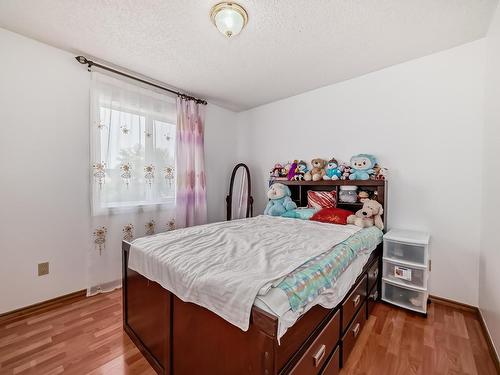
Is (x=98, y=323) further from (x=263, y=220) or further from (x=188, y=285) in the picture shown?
(x=263, y=220)

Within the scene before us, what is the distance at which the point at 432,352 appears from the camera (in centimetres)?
147

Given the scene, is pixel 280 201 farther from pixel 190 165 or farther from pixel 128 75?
pixel 128 75

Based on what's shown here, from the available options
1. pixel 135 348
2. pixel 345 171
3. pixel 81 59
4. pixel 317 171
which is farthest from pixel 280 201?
pixel 81 59

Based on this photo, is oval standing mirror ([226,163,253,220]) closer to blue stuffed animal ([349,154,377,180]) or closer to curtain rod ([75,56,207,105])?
curtain rod ([75,56,207,105])

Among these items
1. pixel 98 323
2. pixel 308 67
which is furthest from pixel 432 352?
pixel 308 67

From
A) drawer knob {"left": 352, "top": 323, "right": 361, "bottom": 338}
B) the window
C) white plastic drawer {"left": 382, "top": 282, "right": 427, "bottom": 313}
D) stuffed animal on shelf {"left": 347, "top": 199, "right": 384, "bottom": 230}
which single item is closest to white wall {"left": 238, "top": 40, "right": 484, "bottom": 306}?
Result: stuffed animal on shelf {"left": 347, "top": 199, "right": 384, "bottom": 230}

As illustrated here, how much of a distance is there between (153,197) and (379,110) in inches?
111

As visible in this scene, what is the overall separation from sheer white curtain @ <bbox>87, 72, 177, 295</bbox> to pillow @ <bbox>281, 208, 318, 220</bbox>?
156cm

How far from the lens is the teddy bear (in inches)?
109

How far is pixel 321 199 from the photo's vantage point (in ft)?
8.87

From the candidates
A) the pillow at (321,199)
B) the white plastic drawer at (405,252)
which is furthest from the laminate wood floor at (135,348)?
the pillow at (321,199)

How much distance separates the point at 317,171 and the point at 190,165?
5.57 feet

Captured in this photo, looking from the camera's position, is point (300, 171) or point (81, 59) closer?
point (81, 59)

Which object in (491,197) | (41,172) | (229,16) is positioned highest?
(229,16)
